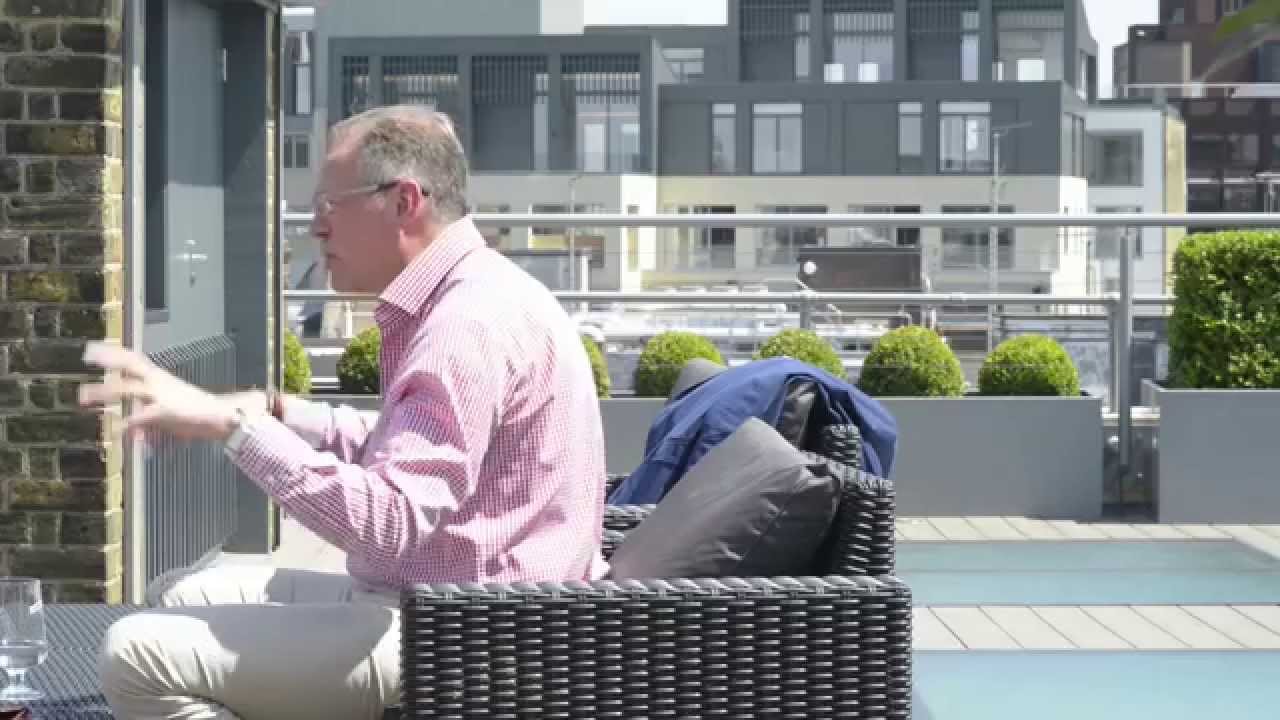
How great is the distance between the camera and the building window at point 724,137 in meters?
73.9

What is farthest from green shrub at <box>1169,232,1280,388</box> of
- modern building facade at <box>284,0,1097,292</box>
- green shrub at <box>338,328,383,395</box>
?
modern building facade at <box>284,0,1097,292</box>

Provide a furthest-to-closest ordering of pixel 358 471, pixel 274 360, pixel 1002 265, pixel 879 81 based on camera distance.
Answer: pixel 879 81
pixel 1002 265
pixel 274 360
pixel 358 471

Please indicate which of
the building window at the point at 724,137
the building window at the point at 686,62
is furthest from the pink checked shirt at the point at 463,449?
the building window at the point at 686,62

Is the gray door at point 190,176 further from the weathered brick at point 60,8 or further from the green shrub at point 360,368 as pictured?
the green shrub at point 360,368

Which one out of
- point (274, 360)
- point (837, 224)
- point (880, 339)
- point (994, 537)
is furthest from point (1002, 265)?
point (274, 360)

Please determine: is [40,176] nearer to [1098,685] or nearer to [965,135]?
[1098,685]

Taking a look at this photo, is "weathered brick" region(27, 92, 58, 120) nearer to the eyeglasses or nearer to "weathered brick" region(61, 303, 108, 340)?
"weathered brick" region(61, 303, 108, 340)

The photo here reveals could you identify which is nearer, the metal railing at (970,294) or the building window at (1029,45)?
the metal railing at (970,294)

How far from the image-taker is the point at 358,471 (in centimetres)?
217

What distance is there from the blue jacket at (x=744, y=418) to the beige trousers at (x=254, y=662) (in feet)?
4.56

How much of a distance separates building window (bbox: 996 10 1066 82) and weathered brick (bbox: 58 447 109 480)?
7552 centimetres

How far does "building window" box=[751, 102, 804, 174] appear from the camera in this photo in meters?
73.0

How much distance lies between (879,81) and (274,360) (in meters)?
73.4

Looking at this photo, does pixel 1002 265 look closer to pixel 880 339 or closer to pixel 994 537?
pixel 880 339
